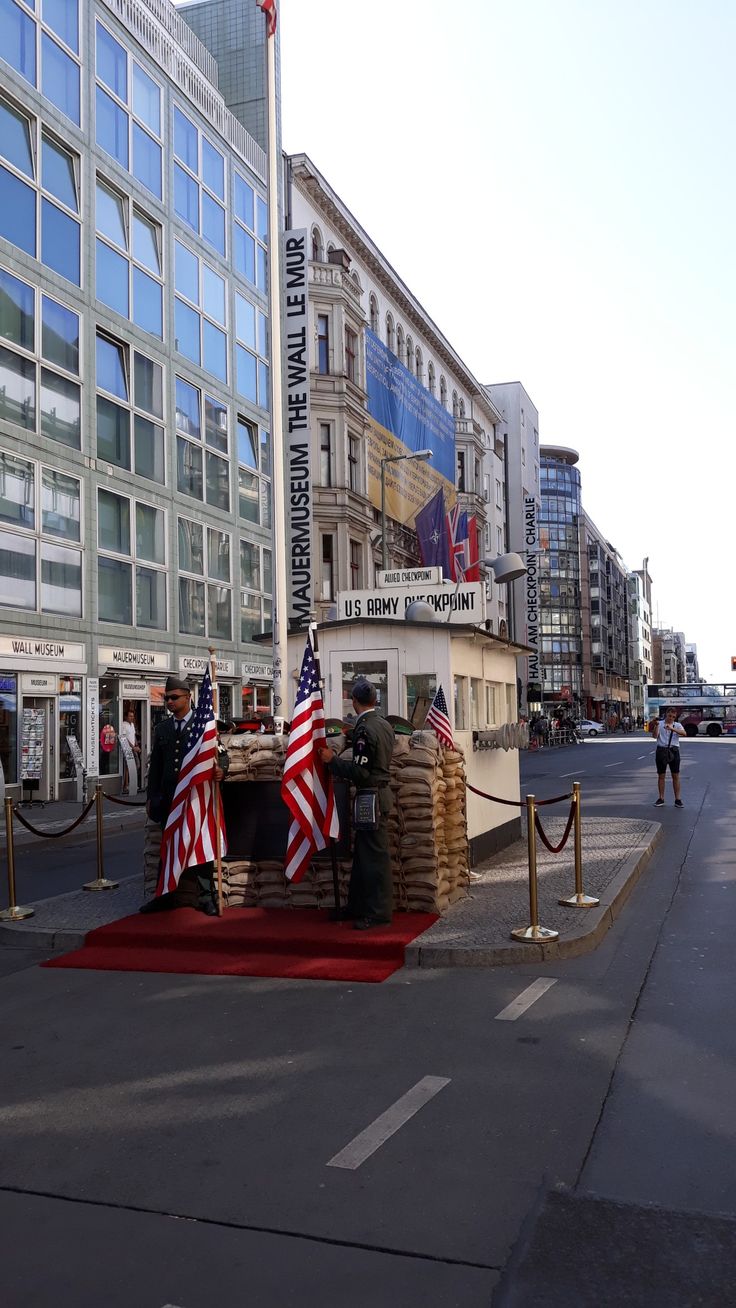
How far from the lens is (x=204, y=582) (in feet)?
107

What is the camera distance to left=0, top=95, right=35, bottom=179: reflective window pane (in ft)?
78.9

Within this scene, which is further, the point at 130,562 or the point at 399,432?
the point at 399,432

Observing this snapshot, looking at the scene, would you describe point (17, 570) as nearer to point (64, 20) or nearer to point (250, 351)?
point (64, 20)

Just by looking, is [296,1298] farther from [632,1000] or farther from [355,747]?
[355,747]

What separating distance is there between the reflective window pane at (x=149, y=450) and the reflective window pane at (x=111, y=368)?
96 cm

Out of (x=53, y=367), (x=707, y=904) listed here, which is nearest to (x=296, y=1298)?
(x=707, y=904)

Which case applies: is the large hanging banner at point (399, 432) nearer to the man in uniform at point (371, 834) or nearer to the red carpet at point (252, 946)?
the man in uniform at point (371, 834)

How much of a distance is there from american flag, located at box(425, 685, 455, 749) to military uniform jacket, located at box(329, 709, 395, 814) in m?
1.97

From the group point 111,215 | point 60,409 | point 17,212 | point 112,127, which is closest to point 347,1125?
point 60,409

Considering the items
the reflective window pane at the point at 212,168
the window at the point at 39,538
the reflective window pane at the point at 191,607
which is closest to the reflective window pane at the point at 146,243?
the reflective window pane at the point at 212,168

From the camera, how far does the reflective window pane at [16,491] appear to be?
23.5 m

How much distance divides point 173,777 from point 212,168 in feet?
101

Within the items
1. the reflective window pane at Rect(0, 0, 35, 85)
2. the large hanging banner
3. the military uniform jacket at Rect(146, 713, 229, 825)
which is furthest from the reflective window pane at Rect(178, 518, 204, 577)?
the military uniform jacket at Rect(146, 713, 229, 825)

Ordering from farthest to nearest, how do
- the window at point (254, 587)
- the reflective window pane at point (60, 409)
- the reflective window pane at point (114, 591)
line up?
1. the window at point (254, 587)
2. the reflective window pane at point (114, 591)
3. the reflective window pane at point (60, 409)
